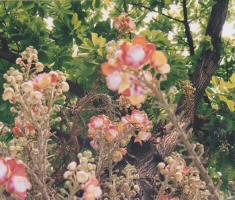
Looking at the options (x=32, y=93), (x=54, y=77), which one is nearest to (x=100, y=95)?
(x=54, y=77)

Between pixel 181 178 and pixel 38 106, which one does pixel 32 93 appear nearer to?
pixel 38 106

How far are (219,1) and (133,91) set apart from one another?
13.3 feet

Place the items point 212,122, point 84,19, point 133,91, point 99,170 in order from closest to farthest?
1. point 133,91
2. point 99,170
3. point 84,19
4. point 212,122

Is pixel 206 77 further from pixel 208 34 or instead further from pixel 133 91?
pixel 133 91

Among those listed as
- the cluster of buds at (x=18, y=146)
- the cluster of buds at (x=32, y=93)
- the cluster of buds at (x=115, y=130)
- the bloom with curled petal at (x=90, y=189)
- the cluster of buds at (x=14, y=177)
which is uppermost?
the cluster of buds at (x=32, y=93)

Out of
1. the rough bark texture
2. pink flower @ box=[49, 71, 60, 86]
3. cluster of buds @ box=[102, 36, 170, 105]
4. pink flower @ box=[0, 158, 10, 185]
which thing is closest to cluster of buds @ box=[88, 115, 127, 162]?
pink flower @ box=[49, 71, 60, 86]

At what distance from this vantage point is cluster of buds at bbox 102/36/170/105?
1540 millimetres

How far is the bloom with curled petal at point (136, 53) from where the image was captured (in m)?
1.55

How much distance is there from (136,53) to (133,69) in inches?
2.9

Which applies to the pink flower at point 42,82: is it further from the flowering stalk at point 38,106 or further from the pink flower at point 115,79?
the pink flower at point 115,79

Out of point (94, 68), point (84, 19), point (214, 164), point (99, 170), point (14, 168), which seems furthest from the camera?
point (214, 164)

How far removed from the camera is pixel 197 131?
5.47 meters

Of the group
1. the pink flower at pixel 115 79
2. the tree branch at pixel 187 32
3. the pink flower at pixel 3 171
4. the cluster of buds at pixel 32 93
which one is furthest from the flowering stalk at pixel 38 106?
the tree branch at pixel 187 32

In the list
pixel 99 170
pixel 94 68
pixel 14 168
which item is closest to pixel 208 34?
pixel 94 68
